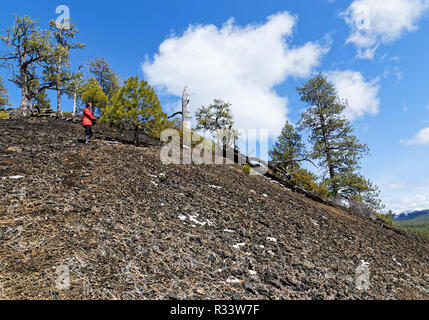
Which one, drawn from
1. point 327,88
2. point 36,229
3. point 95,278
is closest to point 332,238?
point 95,278

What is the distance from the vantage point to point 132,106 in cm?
989

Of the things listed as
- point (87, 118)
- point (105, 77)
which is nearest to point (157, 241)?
point (87, 118)

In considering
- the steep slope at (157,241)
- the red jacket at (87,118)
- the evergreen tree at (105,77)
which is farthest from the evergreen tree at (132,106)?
the evergreen tree at (105,77)

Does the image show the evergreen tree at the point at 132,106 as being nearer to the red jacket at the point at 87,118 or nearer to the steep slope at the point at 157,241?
the red jacket at the point at 87,118

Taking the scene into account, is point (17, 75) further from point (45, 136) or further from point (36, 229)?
point (36, 229)

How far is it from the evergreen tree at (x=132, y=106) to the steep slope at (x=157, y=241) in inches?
105

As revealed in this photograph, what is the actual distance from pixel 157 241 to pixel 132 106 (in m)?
7.70

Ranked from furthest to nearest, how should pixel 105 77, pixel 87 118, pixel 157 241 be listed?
1. pixel 105 77
2. pixel 87 118
3. pixel 157 241

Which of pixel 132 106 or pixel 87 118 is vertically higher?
pixel 132 106

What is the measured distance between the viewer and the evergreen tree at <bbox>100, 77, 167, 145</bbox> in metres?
9.85

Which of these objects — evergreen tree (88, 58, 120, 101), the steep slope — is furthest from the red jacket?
evergreen tree (88, 58, 120, 101)

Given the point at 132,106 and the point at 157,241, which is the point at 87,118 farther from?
the point at 157,241

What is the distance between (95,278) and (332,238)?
19.9 ft
